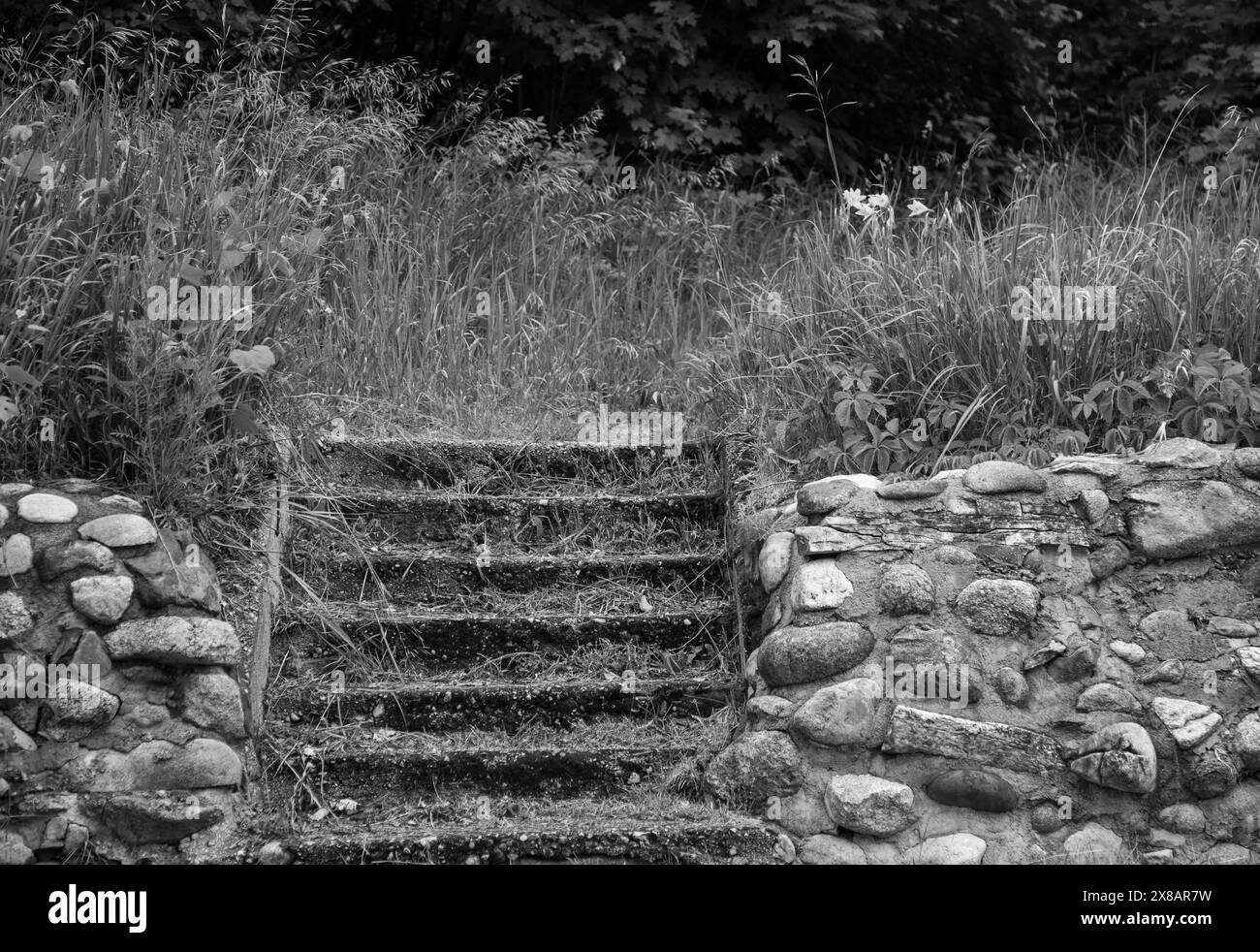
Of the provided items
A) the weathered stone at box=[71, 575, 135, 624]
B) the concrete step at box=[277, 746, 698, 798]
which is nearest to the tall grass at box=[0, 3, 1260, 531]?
the weathered stone at box=[71, 575, 135, 624]

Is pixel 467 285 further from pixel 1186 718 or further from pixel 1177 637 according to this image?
pixel 1186 718

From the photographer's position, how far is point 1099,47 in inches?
298

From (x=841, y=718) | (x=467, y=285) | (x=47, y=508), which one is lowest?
(x=841, y=718)

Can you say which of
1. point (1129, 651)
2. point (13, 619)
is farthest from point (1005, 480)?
point (13, 619)

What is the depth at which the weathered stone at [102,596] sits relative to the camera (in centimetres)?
290

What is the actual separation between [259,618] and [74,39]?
12.9 ft

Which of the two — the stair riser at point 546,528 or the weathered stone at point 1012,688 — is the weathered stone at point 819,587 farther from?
the stair riser at point 546,528

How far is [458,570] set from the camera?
3.68 metres

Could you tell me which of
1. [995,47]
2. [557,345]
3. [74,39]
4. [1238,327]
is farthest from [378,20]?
[1238,327]

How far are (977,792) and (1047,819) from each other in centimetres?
20

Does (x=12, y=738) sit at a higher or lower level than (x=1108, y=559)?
lower

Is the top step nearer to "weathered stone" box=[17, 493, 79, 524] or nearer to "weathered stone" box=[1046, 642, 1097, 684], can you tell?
"weathered stone" box=[17, 493, 79, 524]

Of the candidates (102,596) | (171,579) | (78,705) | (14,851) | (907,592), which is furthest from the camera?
(907,592)

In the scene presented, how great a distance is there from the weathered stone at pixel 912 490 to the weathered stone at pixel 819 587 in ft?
0.97
